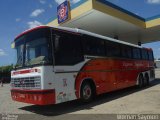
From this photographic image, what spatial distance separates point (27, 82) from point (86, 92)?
2.77m

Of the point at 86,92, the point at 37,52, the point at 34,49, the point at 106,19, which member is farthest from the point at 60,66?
the point at 106,19

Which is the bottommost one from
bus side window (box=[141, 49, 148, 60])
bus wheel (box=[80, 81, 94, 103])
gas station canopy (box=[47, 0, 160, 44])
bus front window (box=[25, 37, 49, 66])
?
bus wheel (box=[80, 81, 94, 103])

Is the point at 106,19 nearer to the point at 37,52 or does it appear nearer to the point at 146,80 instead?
the point at 146,80

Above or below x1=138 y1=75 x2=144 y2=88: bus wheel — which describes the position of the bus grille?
above

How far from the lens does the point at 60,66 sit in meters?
9.11

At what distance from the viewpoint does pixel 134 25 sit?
2352 cm

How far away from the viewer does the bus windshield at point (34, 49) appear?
8.82 meters

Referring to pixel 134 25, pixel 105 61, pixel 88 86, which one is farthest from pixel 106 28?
pixel 88 86

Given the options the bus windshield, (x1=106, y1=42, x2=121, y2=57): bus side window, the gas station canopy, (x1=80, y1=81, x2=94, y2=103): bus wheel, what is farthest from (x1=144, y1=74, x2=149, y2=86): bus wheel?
the bus windshield

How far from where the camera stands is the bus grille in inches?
341

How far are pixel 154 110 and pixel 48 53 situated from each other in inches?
168

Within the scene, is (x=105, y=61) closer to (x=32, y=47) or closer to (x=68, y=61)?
(x=68, y=61)

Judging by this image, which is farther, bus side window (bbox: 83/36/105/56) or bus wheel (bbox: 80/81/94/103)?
bus side window (bbox: 83/36/105/56)

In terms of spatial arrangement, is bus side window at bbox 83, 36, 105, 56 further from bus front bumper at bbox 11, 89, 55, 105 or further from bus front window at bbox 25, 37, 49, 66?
bus front bumper at bbox 11, 89, 55, 105
